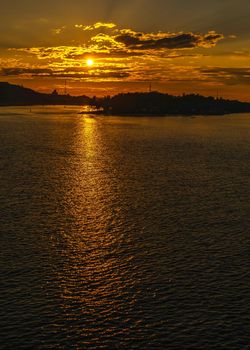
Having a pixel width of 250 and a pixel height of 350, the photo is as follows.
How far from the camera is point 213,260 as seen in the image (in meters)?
45.5

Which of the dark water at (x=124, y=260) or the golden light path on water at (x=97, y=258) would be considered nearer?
the dark water at (x=124, y=260)

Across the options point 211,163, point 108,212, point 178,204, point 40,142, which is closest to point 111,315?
point 108,212

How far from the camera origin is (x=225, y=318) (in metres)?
34.6

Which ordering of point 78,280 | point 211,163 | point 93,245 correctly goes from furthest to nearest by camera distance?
point 211,163, point 93,245, point 78,280

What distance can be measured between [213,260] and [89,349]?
18.9m

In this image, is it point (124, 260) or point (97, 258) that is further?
point (97, 258)

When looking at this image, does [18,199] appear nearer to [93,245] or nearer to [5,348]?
[93,245]

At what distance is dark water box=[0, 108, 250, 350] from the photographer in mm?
32812

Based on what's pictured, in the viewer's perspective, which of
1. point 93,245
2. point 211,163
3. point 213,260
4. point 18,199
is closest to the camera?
point 213,260

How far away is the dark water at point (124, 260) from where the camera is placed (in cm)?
3281

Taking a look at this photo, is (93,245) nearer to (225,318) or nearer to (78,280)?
(78,280)

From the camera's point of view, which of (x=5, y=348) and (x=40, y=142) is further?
(x=40, y=142)

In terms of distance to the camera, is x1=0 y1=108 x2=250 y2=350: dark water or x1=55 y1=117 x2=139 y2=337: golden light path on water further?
x1=55 y1=117 x2=139 y2=337: golden light path on water

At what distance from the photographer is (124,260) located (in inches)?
1800
